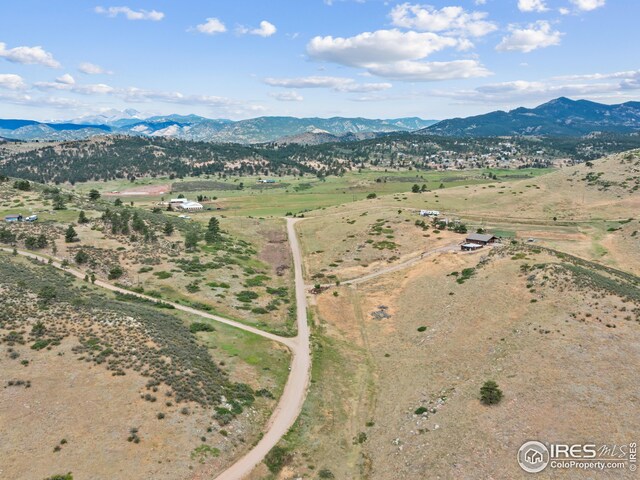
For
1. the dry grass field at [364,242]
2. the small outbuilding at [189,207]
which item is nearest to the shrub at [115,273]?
the dry grass field at [364,242]

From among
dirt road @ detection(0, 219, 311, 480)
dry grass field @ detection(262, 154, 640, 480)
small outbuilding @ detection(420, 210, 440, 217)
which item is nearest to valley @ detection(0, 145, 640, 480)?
dry grass field @ detection(262, 154, 640, 480)

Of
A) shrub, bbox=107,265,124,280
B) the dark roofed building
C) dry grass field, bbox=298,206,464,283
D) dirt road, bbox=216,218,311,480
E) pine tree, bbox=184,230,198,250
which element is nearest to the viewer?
dirt road, bbox=216,218,311,480

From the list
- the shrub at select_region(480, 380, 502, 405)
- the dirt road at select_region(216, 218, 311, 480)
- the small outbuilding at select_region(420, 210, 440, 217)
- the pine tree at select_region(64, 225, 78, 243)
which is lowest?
the dirt road at select_region(216, 218, 311, 480)

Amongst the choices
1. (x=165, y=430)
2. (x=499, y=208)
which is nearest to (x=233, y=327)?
(x=165, y=430)

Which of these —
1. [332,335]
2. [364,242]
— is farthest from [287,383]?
[364,242]

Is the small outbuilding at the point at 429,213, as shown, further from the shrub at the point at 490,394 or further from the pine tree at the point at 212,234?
the shrub at the point at 490,394

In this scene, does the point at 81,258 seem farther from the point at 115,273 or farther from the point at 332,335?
the point at 332,335

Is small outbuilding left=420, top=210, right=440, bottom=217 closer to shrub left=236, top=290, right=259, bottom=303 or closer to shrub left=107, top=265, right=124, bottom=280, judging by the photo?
shrub left=236, top=290, right=259, bottom=303
